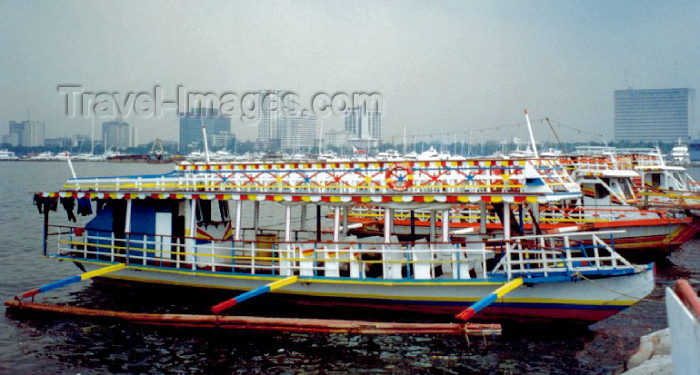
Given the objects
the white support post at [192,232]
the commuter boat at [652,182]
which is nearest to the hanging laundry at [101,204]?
the white support post at [192,232]

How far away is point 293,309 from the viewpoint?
56.1 ft

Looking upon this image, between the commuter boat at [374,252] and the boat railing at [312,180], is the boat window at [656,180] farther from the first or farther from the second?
the boat railing at [312,180]

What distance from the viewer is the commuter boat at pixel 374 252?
47.3ft

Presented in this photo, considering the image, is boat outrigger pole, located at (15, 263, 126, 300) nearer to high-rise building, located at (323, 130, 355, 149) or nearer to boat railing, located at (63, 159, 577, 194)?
boat railing, located at (63, 159, 577, 194)

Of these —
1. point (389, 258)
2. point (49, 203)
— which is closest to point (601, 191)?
point (389, 258)

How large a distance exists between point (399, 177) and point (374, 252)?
3085mm

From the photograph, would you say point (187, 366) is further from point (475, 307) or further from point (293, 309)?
point (475, 307)

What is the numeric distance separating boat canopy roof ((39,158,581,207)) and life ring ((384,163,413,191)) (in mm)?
32

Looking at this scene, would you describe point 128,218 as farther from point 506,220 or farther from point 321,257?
point 506,220

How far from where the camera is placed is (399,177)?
17578mm

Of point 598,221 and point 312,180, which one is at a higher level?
point 312,180

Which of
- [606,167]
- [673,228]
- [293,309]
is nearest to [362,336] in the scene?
[293,309]

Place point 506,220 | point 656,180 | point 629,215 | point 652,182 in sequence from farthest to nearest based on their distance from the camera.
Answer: point 656,180 < point 652,182 < point 629,215 < point 506,220

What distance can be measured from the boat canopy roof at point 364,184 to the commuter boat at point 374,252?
0.16ft
